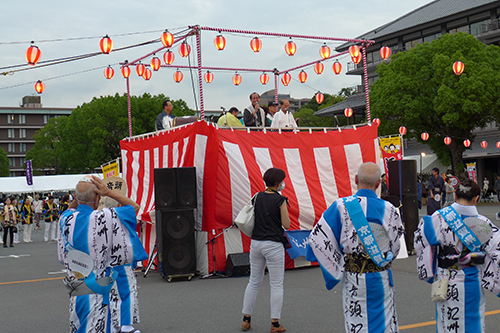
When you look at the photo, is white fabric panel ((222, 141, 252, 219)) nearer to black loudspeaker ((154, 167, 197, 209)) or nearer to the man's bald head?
black loudspeaker ((154, 167, 197, 209))

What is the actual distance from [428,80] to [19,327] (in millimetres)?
25699

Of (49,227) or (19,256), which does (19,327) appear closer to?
(19,256)

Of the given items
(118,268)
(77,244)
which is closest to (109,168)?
(118,268)

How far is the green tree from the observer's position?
998 inches

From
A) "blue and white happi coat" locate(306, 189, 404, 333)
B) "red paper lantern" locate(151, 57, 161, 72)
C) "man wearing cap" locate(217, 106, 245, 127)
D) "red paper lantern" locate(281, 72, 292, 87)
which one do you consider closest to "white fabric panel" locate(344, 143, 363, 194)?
"man wearing cap" locate(217, 106, 245, 127)

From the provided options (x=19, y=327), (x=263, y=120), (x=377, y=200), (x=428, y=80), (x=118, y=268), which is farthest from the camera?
(x=428, y=80)

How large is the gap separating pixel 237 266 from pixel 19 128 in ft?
255

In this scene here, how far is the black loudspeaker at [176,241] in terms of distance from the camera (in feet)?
27.8

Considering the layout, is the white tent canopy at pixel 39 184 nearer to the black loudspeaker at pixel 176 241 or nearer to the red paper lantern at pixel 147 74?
the red paper lantern at pixel 147 74

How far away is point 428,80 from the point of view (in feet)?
89.5

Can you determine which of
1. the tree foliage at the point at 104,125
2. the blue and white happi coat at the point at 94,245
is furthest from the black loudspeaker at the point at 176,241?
the tree foliage at the point at 104,125

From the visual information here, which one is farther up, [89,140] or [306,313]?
[89,140]

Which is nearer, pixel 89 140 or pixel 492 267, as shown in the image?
pixel 492 267

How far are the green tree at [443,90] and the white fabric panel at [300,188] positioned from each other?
18.4 metres
